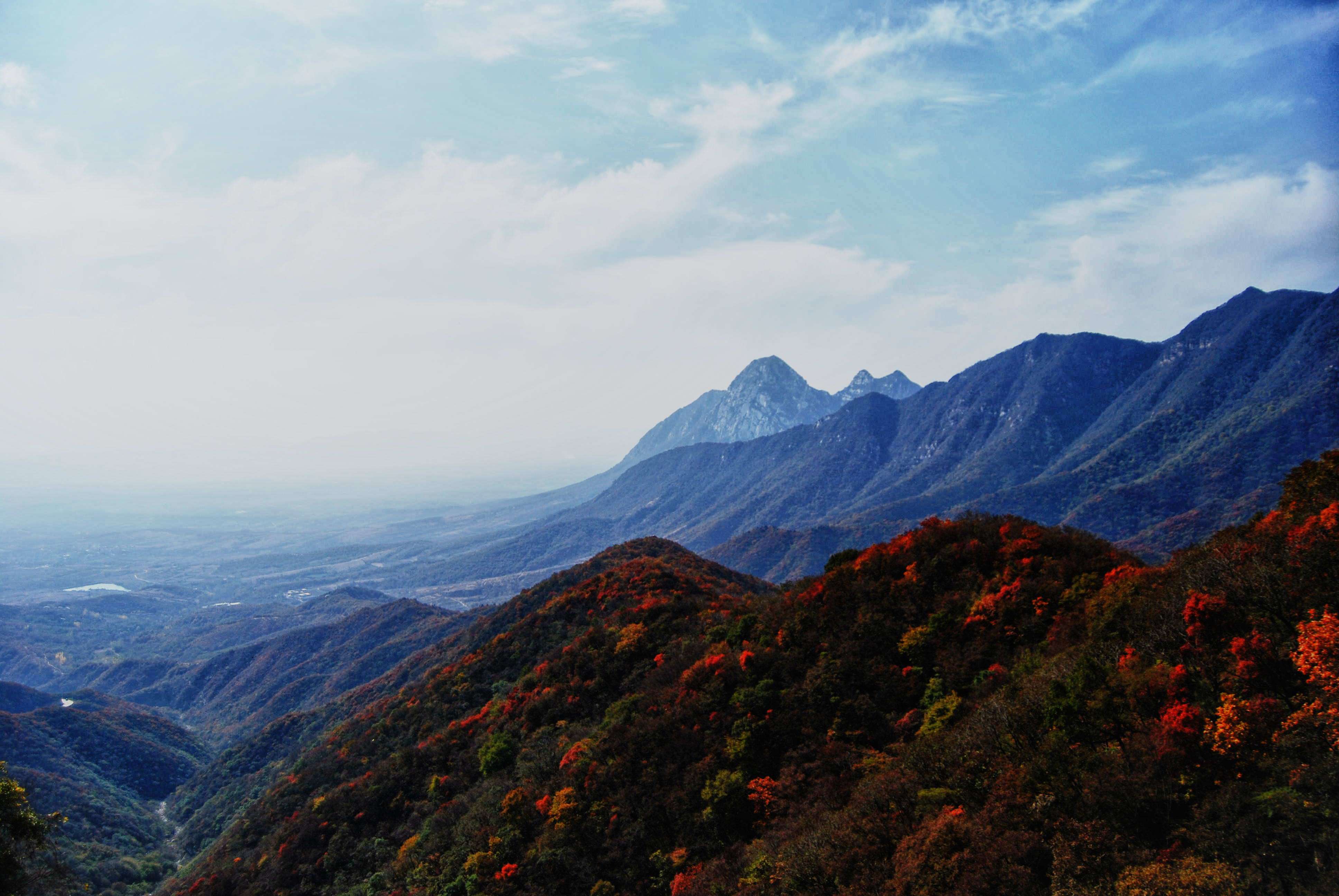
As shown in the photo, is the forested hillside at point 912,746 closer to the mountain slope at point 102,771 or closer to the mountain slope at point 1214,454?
the mountain slope at point 102,771

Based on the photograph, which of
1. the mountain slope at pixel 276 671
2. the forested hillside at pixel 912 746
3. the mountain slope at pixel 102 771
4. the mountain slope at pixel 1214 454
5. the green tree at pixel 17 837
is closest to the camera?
the forested hillside at pixel 912 746

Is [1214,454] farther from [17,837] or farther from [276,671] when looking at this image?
[276,671]

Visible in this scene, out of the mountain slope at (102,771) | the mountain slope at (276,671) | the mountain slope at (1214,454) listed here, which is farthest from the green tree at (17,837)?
the mountain slope at (1214,454)

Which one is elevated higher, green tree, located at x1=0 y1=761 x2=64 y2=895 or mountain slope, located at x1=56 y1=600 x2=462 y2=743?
green tree, located at x1=0 y1=761 x2=64 y2=895

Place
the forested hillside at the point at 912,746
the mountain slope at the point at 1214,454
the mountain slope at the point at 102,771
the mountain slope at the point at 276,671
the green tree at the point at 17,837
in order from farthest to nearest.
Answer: the mountain slope at the point at 1214,454, the mountain slope at the point at 276,671, the mountain slope at the point at 102,771, the green tree at the point at 17,837, the forested hillside at the point at 912,746

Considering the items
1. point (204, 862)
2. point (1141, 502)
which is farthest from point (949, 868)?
point (1141, 502)

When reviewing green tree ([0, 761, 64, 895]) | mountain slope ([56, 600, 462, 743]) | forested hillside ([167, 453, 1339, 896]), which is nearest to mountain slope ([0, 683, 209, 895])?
mountain slope ([56, 600, 462, 743])

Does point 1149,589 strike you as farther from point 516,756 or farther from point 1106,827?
point 516,756

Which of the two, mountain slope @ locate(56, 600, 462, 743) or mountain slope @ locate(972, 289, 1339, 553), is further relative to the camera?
mountain slope @ locate(972, 289, 1339, 553)

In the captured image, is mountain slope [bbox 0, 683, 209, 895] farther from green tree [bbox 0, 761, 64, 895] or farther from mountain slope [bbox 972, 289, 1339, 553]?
mountain slope [bbox 972, 289, 1339, 553]
